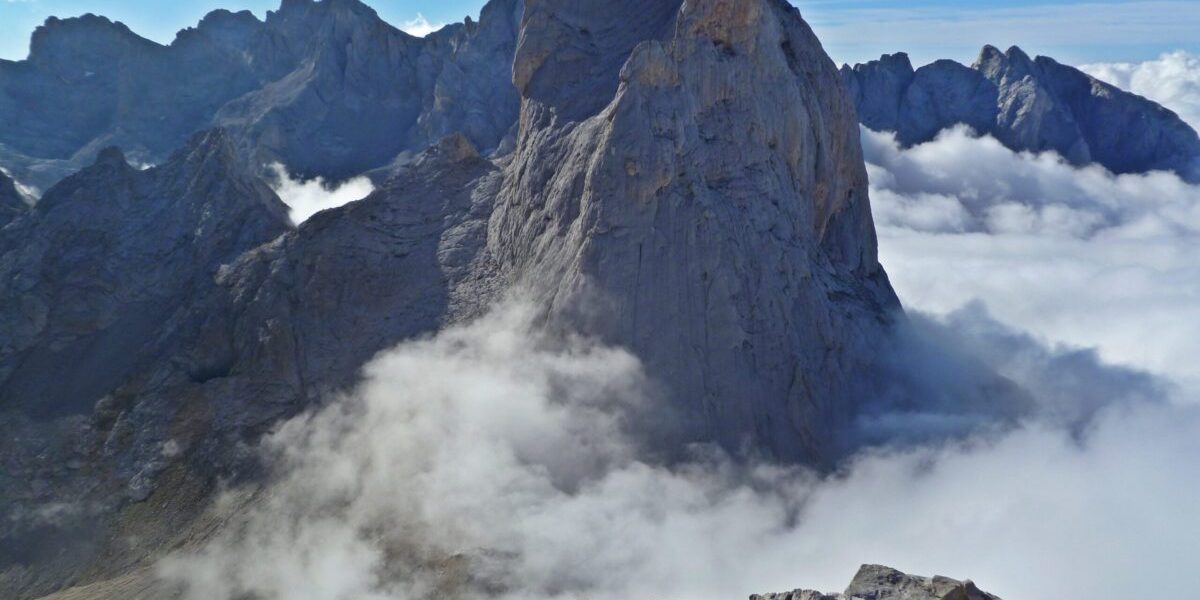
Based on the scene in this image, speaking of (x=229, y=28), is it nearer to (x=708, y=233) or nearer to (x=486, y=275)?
(x=486, y=275)

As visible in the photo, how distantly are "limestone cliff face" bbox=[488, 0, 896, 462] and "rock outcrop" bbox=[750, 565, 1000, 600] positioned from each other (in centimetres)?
1829

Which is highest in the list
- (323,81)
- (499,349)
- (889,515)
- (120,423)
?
(323,81)

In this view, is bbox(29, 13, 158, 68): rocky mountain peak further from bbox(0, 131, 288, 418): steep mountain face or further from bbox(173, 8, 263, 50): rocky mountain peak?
bbox(0, 131, 288, 418): steep mountain face

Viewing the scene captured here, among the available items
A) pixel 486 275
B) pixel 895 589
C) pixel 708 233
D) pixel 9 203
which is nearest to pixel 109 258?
pixel 9 203

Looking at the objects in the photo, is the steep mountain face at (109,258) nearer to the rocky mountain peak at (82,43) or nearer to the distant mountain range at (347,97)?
the distant mountain range at (347,97)

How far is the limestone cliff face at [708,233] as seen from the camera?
40.2 metres

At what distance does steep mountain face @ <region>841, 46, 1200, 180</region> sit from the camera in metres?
145

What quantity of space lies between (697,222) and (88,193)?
33950 mm

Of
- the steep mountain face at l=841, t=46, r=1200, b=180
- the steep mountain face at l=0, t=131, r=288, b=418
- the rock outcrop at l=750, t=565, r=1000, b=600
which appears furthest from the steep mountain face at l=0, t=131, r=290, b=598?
the steep mountain face at l=841, t=46, r=1200, b=180

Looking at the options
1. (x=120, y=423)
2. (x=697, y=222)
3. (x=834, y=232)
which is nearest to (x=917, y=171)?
(x=834, y=232)

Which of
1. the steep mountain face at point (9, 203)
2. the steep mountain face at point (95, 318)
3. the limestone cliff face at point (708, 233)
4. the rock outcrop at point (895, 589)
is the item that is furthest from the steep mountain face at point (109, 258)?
the rock outcrop at point (895, 589)

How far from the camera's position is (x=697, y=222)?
41.2m

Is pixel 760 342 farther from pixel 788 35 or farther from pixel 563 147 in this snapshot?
pixel 788 35

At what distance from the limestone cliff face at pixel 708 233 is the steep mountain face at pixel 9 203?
95.8 feet
